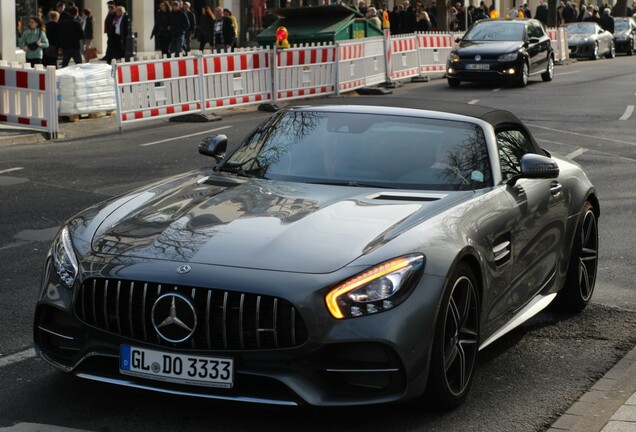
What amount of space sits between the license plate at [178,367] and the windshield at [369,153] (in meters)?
1.70

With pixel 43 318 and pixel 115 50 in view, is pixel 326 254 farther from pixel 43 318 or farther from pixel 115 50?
pixel 115 50

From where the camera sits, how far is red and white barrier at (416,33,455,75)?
34.5 m

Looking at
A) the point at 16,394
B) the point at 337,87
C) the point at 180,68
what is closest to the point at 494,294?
the point at 16,394

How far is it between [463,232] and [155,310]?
5.17 ft

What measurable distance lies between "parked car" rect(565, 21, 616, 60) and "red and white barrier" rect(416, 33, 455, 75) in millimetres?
11998

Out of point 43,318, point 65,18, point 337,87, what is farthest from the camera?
point 65,18

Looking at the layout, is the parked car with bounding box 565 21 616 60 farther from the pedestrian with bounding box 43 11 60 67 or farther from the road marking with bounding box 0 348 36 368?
the road marking with bounding box 0 348 36 368

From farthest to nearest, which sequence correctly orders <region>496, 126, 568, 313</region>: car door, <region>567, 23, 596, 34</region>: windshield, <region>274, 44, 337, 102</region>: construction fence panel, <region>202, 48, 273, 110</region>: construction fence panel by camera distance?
<region>567, 23, 596, 34</region>: windshield
<region>274, 44, 337, 102</region>: construction fence panel
<region>202, 48, 273, 110</region>: construction fence panel
<region>496, 126, 568, 313</region>: car door

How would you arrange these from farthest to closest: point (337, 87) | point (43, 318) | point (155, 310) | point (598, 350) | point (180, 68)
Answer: point (337, 87)
point (180, 68)
point (598, 350)
point (43, 318)
point (155, 310)

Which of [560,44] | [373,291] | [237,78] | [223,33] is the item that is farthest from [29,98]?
[560,44]

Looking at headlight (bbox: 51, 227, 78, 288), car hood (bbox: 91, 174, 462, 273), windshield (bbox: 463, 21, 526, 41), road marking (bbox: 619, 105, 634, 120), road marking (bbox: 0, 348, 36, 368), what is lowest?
road marking (bbox: 0, 348, 36, 368)

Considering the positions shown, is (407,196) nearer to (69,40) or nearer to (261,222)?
(261,222)

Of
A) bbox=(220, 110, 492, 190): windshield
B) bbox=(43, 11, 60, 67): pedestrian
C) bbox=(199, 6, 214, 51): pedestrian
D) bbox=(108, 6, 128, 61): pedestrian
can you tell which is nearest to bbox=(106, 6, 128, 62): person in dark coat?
bbox=(108, 6, 128, 61): pedestrian

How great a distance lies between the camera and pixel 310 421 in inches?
225
